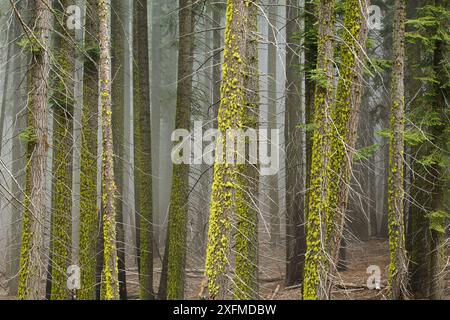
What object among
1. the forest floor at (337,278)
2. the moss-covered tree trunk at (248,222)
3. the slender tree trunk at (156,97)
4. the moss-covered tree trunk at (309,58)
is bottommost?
the forest floor at (337,278)

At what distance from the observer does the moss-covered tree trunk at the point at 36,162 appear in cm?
855

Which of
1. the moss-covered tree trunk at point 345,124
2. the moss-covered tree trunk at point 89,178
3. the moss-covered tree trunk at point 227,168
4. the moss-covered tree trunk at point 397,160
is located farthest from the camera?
the moss-covered tree trunk at point 89,178

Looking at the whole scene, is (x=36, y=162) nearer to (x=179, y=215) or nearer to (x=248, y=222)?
(x=248, y=222)

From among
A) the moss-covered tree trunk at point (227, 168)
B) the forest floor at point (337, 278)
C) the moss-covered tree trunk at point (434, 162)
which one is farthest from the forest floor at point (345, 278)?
the moss-covered tree trunk at point (227, 168)

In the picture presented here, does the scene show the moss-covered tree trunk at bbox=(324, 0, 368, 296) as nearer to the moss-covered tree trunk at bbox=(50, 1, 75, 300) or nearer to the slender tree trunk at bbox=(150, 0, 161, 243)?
the moss-covered tree trunk at bbox=(50, 1, 75, 300)

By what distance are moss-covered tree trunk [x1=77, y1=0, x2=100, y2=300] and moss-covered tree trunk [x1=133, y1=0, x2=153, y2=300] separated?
7.57 ft

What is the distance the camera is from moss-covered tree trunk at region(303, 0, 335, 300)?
28.0 ft

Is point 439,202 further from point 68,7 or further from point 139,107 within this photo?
point 68,7

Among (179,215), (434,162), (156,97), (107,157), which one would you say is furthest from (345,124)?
(156,97)

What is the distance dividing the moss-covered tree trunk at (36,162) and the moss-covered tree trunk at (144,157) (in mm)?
4768

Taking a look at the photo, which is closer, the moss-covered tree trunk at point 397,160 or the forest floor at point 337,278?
the moss-covered tree trunk at point 397,160

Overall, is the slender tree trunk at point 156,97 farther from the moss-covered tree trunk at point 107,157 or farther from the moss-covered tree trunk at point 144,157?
the moss-covered tree trunk at point 107,157
